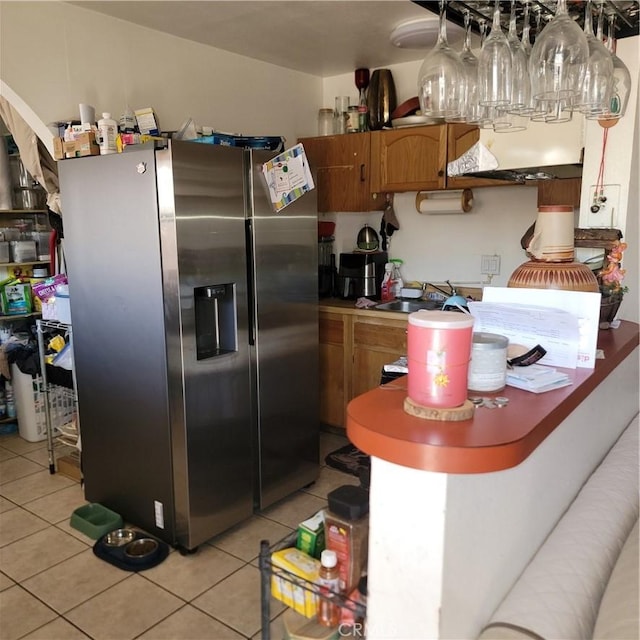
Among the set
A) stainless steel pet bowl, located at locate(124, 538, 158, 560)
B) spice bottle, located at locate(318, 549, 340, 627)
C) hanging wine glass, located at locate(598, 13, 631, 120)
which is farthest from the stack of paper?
stainless steel pet bowl, located at locate(124, 538, 158, 560)

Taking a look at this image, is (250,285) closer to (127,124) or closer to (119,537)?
(127,124)

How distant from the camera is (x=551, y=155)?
1.98 meters

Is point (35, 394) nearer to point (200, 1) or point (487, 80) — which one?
point (200, 1)

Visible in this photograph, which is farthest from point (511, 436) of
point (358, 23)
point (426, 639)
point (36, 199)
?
point (36, 199)

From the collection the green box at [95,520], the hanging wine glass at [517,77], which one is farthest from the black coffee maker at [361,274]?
the hanging wine glass at [517,77]

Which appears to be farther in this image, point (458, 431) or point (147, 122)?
point (147, 122)

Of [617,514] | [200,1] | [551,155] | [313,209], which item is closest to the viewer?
[617,514]

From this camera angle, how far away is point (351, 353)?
3521 mm

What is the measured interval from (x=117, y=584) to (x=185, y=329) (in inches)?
40.3

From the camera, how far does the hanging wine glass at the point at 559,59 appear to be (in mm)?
1324

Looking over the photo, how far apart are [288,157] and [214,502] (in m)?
1.57

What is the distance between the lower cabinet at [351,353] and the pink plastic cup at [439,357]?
226cm

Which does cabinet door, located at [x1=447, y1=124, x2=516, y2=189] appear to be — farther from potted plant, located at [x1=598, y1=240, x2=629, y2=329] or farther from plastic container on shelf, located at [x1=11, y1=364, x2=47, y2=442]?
plastic container on shelf, located at [x1=11, y1=364, x2=47, y2=442]

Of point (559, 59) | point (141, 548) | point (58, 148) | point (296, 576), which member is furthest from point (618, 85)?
point (141, 548)
